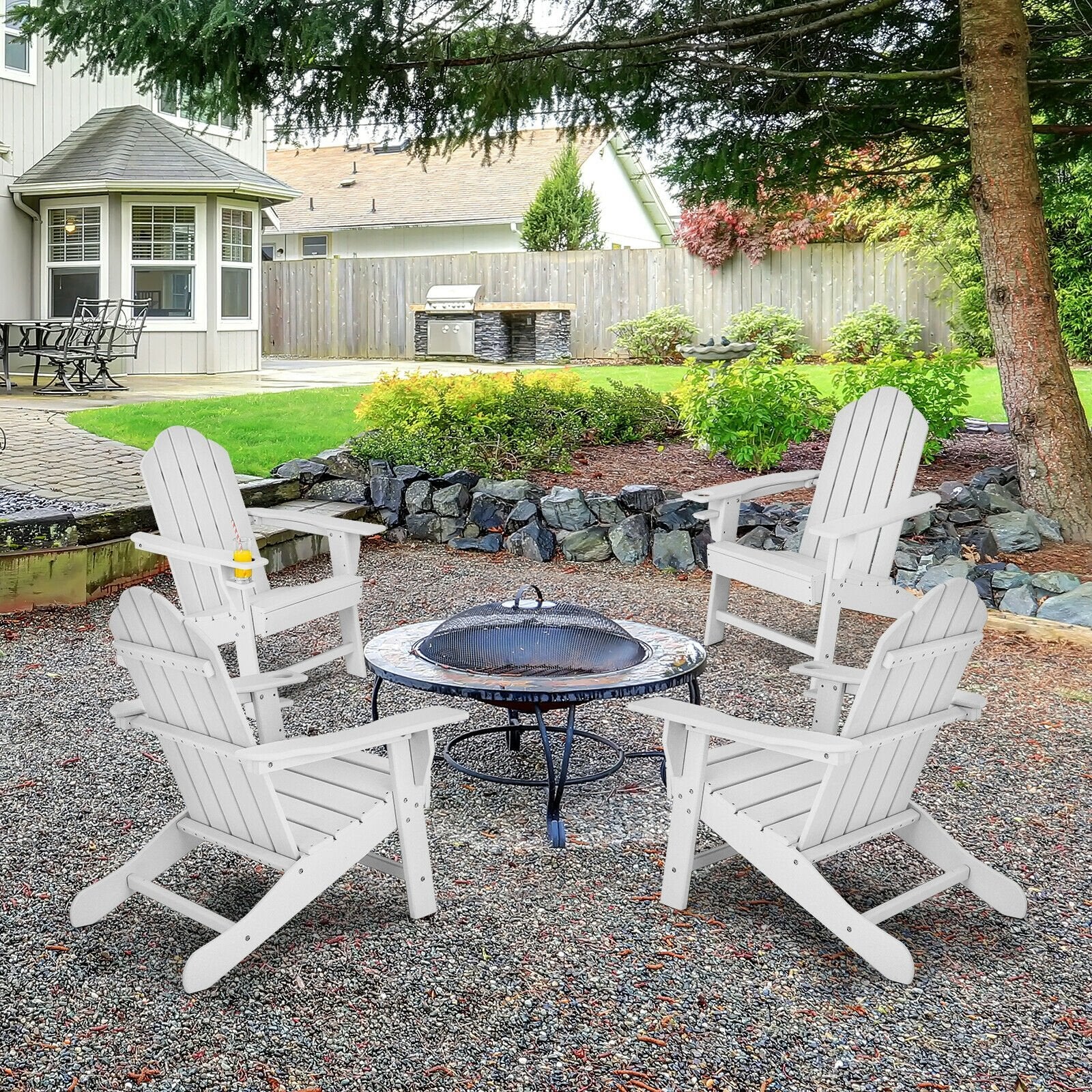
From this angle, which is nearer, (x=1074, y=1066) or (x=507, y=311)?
(x=1074, y=1066)

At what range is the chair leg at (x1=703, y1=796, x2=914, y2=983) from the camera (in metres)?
2.31

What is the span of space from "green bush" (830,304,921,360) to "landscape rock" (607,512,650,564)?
31.6ft

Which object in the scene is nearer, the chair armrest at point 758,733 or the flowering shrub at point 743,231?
the chair armrest at point 758,733

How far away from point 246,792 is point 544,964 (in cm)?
68

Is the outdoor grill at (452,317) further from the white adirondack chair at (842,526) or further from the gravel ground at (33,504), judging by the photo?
the white adirondack chair at (842,526)

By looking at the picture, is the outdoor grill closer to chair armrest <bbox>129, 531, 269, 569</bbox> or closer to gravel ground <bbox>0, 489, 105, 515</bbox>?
gravel ground <bbox>0, 489, 105, 515</bbox>

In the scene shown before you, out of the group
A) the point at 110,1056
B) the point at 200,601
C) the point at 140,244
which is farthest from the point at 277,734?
the point at 140,244

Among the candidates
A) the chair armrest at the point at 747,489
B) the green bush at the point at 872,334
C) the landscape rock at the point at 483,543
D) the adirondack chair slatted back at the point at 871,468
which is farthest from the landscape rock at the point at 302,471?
the green bush at the point at 872,334

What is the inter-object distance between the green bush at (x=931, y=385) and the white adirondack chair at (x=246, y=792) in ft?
16.0

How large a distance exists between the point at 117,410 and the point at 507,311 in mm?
10240

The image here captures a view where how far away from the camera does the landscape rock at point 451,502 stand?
260 inches

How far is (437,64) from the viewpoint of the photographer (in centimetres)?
572

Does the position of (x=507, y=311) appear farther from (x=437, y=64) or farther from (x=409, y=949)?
(x=409, y=949)

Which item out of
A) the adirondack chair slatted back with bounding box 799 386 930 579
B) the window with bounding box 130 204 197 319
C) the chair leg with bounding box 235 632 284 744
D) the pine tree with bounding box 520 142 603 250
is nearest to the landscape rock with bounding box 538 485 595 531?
the adirondack chair slatted back with bounding box 799 386 930 579
